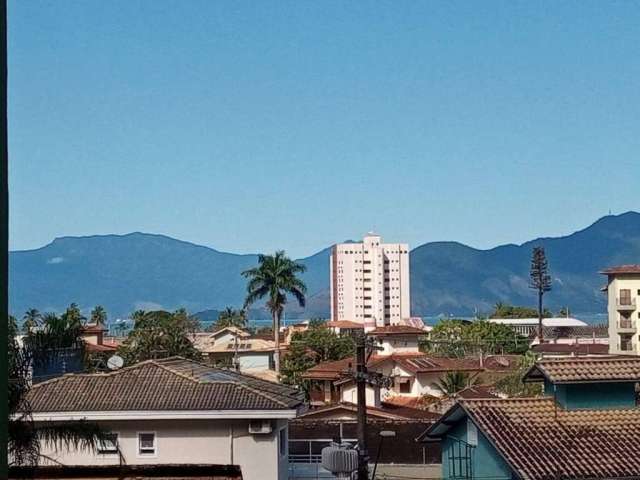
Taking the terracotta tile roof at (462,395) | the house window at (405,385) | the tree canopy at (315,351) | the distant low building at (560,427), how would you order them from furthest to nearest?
the tree canopy at (315,351), the house window at (405,385), the terracotta tile roof at (462,395), the distant low building at (560,427)

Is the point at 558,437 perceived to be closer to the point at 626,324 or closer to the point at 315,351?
the point at 315,351

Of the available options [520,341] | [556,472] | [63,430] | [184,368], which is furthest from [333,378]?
[520,341]

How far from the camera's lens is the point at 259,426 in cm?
2162

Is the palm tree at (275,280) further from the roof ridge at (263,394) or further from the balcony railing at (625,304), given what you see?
the roof ridge at (263,394)

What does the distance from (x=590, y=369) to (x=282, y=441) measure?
6544 mm

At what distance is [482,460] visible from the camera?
2023 centimetres

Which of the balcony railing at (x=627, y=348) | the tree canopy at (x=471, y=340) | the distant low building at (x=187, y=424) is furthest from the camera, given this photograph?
the tree canopy at (x=471, y=340)

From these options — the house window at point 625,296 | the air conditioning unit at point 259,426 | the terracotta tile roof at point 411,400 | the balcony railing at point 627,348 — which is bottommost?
the terracotta tile roof at point 411,400

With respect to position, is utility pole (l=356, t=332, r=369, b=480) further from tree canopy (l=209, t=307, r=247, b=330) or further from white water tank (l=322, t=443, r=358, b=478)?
tree canopy (l=209, t=307, r=247, b=330)

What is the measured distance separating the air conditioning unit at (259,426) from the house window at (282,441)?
566 millimetres

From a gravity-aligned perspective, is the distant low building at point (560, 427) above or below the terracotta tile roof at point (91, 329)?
below

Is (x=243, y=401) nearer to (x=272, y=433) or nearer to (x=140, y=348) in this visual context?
(x=272, y=433)

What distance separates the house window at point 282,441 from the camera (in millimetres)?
22205

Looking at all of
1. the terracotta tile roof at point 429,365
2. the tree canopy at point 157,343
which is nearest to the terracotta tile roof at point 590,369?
the tree canopy at point 157,343
